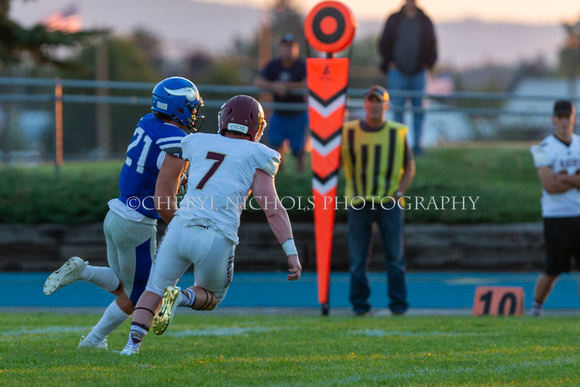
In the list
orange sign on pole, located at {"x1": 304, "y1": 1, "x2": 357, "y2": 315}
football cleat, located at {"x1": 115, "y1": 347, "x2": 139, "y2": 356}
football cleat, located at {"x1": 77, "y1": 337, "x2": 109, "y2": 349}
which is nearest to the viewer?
football cleat, located at {"x1": 115, "y1": 347, "x2": 139, "y2": 356}

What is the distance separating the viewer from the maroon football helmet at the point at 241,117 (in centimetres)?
536

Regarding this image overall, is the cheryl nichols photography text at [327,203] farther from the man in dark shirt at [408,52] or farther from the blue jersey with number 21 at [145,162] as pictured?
the man in dark shirt at [408,52]

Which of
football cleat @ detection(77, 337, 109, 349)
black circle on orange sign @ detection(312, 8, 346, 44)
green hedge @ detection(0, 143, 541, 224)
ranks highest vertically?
black circle on orange sign @ detection(312, 8, 346, 44)

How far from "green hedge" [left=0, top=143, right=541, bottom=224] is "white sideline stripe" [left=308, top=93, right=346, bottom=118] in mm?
3764

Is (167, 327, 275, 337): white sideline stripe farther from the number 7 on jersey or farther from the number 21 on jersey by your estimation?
the number 7 on jersey

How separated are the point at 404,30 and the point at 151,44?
243 ft

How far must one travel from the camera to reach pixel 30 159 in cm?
1345

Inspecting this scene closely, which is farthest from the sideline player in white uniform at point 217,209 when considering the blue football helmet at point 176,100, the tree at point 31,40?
the tree at point 31,40

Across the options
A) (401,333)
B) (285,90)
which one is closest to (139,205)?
(401,333)

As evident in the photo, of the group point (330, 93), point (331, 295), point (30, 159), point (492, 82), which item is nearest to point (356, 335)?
point (330, 93)

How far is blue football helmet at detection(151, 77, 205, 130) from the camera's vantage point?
5.67m

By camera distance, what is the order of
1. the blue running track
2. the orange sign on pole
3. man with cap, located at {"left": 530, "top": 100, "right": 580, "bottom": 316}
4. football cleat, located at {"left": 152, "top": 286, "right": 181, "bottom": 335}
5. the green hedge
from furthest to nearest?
the green hedge < the blue running track < the orange sign on pole < man with cap, located at {"left": 530, "top": 100, "right": 580, "bottom": 316} < football cleat, located at {"left": 152, "top": 286, "right": 181, "bottom": 335}

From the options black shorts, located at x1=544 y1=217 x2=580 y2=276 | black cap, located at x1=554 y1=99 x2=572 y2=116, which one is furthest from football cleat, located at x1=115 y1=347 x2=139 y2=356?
black cap, located at x1=554 y1=99 x2=572 y2=116

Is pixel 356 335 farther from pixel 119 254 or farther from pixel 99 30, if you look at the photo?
pixel 99 30
